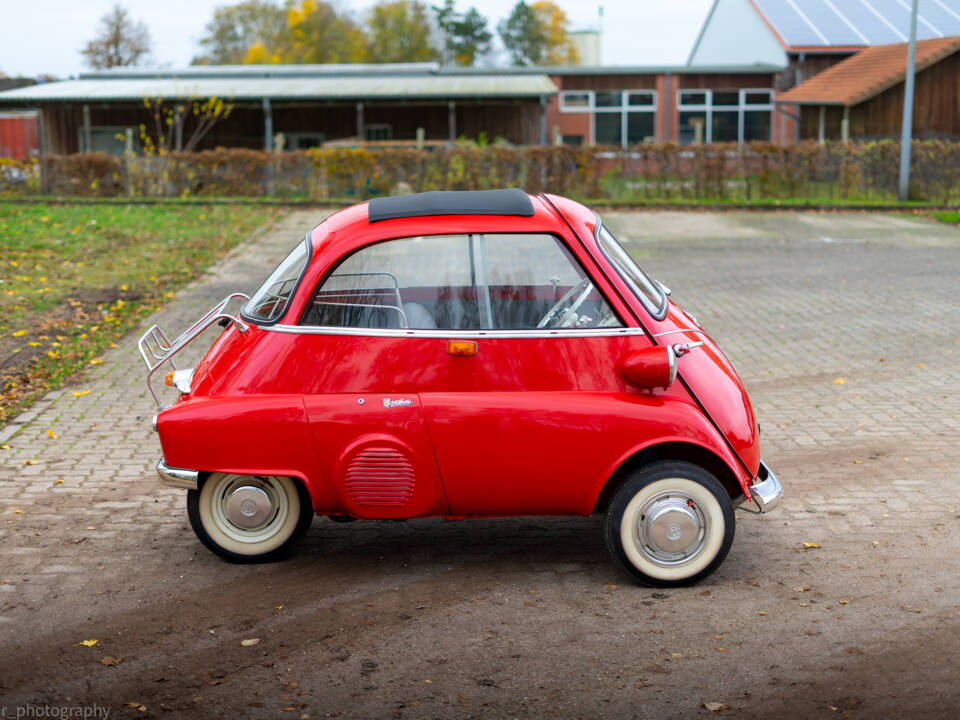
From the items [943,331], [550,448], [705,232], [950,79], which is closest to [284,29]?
[950,79]

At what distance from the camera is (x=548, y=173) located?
25.9 metres

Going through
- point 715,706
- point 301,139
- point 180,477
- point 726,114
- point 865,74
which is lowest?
point 715,706

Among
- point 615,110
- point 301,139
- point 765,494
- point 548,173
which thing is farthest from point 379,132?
point 765,494

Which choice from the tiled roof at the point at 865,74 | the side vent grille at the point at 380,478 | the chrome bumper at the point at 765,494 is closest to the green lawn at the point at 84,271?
the side vent grille at the point at 380,478

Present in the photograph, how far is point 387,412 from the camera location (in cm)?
498

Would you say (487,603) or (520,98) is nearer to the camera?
(487,603)

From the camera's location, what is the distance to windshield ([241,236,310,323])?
5164 mm

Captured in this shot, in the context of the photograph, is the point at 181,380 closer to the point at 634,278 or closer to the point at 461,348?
the point at 461,348

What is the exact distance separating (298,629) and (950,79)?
33242mm

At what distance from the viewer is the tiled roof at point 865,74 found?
106 feet

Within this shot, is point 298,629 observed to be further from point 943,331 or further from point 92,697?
point 943,331

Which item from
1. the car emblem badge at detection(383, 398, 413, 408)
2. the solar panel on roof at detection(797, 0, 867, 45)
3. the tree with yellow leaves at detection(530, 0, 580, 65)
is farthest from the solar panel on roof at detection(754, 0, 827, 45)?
the tree with yellow leaves at detection(530, 0, 580, 65)

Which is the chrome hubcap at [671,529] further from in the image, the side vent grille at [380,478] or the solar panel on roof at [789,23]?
the solar panel on roof at [789,23]

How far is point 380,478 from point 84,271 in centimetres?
1162
